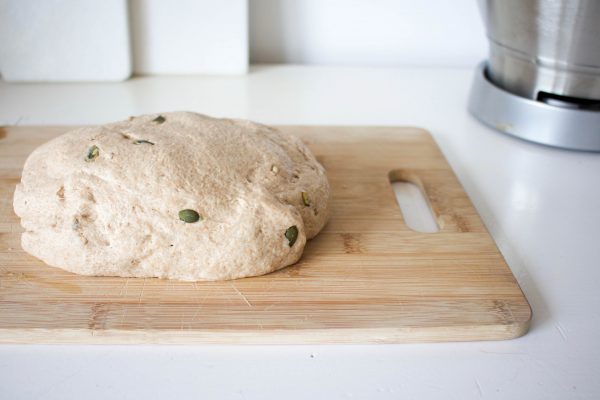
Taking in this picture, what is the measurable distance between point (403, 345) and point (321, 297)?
0.45 ft

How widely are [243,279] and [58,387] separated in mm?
299

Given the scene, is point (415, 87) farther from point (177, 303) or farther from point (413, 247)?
point (177, 303)

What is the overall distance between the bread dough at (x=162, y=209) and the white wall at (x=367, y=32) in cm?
92

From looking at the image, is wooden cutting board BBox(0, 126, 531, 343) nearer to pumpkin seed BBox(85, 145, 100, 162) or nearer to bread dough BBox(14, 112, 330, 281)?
bread dough BBox(14, 112, 330, 281)

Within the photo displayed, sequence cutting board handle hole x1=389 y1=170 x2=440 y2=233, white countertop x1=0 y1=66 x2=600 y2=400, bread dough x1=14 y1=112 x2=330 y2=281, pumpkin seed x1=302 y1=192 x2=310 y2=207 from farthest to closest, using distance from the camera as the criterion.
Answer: cutting board handle hole x1=389 y1=170 x2=440 y2=233 < pumpkin seed x1=302 y1=192 x2=310 y2=207 < bread dough x1=14 y1=112 x2=330 y2=281 < white countertop x1=0 y1=66 x2=600 y2=400

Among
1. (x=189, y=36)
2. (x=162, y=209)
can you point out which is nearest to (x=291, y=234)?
(x=162, y=209)

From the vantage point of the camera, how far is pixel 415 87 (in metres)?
1.80

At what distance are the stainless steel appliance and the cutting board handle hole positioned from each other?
338 mm

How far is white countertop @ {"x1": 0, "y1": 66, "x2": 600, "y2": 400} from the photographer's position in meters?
0.78

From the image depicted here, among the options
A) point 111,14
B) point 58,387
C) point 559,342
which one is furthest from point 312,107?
point 58,387

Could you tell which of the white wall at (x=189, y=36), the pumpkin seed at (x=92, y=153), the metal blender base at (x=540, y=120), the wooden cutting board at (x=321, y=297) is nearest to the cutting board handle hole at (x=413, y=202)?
the wooden cutting board at (x=321, y=297)

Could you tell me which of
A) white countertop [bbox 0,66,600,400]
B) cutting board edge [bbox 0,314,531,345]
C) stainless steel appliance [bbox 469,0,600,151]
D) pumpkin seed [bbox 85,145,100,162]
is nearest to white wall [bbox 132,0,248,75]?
white countertop [bbox 0,66,600,400]

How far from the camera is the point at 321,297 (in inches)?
35.3

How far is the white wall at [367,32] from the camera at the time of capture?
181cm
